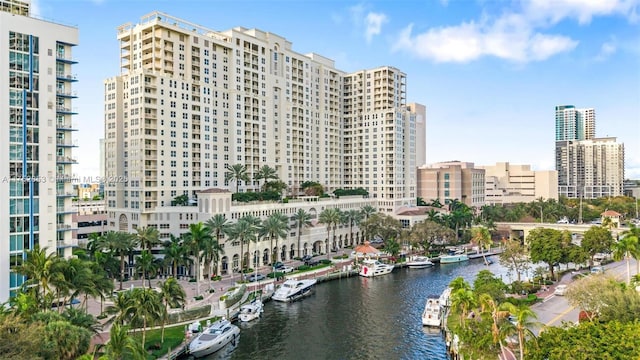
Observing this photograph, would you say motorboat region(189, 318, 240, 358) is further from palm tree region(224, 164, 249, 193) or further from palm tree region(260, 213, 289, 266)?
palm tree region(224, 164, 249, 193)

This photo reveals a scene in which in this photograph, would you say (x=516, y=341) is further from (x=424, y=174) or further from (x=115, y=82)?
(x=424, y=174)

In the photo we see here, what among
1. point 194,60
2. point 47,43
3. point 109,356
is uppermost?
point 194,60

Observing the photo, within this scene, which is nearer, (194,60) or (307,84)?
(194,60)

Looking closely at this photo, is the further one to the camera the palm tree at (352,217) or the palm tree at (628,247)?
the palm tree at (352,217)

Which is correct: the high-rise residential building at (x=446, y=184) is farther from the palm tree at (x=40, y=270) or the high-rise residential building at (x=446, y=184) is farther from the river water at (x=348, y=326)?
the palm tree at (x=40, y=270)

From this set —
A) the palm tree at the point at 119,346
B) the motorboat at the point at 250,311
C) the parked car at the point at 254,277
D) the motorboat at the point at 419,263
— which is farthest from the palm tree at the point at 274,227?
the palm tree at the point at 119,346

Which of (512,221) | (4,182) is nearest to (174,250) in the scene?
(4,182)
